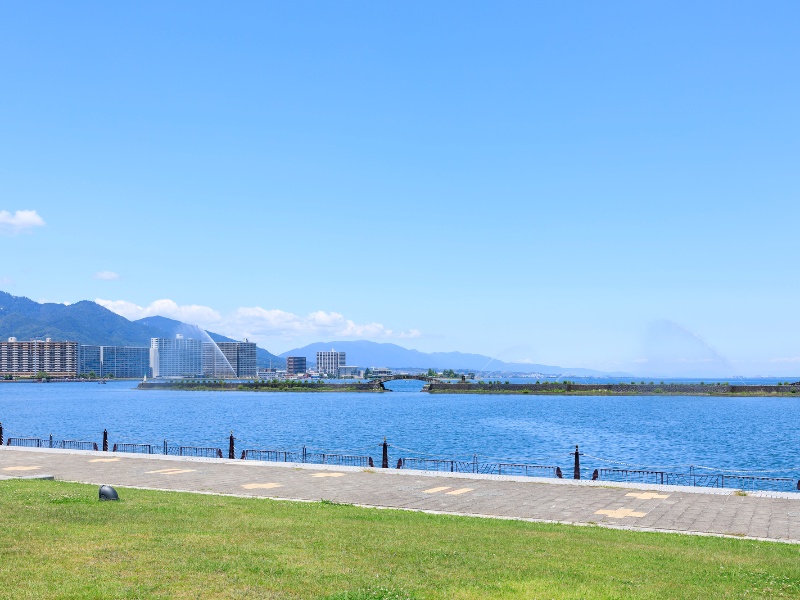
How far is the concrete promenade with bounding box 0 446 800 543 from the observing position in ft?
57.6

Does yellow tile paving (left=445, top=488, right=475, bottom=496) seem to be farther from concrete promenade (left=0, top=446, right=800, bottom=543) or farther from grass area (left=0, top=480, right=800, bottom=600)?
grass area (left=0, top=480, right=800, bottom=600)

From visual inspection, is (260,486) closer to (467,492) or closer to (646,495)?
(467,492)

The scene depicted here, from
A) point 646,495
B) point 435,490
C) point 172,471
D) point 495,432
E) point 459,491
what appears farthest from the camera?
point 495,432

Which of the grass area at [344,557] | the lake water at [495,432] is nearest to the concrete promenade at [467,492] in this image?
the grass area at [344,557]

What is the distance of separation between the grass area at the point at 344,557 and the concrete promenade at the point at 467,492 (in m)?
2.16

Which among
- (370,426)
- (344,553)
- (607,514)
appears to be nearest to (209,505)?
(344,553)

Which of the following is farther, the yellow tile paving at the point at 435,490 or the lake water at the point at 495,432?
the lake water at the point at 495,432

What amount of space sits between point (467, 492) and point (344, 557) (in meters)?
10.8

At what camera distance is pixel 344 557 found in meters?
11.7

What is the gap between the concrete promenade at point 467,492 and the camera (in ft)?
57.6

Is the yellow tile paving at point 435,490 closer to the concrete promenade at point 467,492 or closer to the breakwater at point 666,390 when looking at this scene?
the concrete promenade at point 467,492

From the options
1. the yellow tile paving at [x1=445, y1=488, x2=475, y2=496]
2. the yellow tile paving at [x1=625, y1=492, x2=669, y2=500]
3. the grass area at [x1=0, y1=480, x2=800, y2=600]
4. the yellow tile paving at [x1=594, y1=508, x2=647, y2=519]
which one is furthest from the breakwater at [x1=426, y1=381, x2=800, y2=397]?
the grass area at [x1=0, y1=480, x2=800, y2=600]

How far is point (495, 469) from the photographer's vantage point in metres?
44.9

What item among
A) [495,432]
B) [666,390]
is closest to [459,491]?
[495,432]
